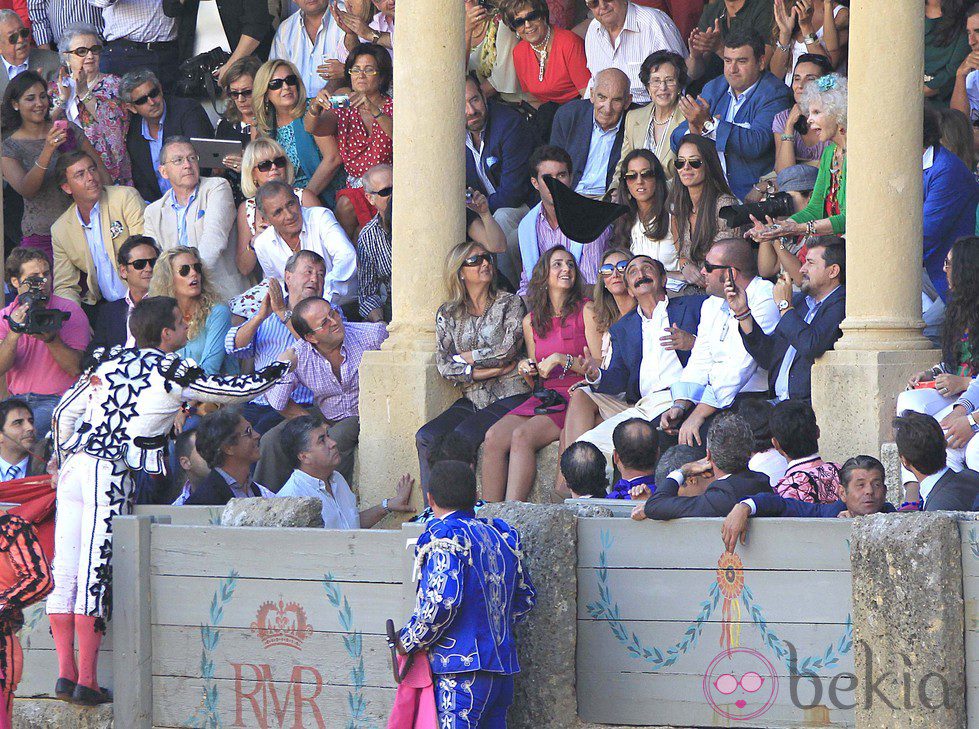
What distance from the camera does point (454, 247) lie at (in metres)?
10.3

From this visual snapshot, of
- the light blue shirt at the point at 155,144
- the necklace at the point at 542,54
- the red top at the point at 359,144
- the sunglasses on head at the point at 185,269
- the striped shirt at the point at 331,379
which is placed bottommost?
the striped shirt at the point at 331,379

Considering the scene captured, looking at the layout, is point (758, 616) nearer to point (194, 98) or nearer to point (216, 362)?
point (216, 362)

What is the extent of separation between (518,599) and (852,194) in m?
3.30

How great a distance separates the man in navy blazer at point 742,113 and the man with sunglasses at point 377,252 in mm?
1818

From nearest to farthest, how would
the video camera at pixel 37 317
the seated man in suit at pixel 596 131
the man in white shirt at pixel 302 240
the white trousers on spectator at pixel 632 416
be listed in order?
the white trousers on spectator at pixel 632 416, the video camera at pixel 37 317, the man in white shirt at pixel 302 240, the seated man in suit at pixel 596 131

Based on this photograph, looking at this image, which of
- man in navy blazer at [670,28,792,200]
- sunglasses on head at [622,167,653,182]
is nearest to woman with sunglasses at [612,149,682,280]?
sunglasses on head at [622,167,653,182]

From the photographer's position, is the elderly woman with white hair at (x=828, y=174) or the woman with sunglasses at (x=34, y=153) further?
the woman with sunglasses at (x=34, y=153)

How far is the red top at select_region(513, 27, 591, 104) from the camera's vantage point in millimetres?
12453

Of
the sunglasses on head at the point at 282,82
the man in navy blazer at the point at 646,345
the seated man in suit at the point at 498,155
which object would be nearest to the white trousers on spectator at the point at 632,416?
the man in navy blazer at the point at 646,345

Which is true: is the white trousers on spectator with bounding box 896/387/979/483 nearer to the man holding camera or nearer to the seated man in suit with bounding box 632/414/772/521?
the seated man in suit with bounding box 632/414/772/521

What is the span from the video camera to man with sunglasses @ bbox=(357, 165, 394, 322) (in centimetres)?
182

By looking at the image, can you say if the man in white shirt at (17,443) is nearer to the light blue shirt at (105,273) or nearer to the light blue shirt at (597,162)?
the light blue shirt at (105,273)

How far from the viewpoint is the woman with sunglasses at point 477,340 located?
10039 mm

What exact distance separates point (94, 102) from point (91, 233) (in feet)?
4.03
